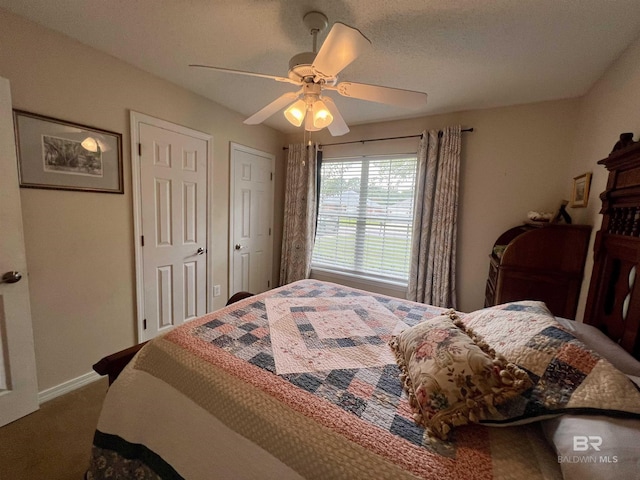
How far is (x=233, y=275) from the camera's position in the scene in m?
3.16

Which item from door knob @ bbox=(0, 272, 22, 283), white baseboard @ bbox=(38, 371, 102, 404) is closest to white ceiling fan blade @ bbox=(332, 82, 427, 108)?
door knob @ bbox=(0, 272, 22, 283)

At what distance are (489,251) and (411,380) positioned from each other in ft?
7.09

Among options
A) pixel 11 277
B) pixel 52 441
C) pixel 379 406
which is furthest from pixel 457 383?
pixel 11 277

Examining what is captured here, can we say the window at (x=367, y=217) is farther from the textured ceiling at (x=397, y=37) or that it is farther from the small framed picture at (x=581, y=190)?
the small framed picture at (x=581, y=190)

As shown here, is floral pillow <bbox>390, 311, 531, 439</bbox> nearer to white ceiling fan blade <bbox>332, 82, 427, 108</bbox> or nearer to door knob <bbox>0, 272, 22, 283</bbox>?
white ceiling fan blade <bbox>332, 82, 427, 108</bbox>

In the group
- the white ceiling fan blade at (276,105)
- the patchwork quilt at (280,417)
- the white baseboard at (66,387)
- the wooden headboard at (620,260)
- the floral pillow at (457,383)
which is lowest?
the white baseboard at (66,387)

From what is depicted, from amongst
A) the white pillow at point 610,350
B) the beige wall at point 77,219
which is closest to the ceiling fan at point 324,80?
the beige wall at point 77,219

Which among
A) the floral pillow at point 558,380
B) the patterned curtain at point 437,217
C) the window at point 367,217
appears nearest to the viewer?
the floral pillow at point 558,380

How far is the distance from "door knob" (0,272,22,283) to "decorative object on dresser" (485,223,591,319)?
130 inches

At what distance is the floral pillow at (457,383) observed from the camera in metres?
0.77

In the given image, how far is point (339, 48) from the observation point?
3.52ft

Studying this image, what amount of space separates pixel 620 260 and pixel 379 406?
1.35 meters

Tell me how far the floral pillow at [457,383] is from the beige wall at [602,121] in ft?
5.18

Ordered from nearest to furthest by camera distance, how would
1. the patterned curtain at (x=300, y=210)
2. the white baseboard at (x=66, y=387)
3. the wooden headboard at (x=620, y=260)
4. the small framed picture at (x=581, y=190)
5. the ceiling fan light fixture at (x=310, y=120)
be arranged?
the wooden headboard at (x=620, y=260) < the ceiling fan light fixture at (x=310, y=120) < the white baseboard at (x=66, y=387) < the small framed picture at (x=581, y=190) < the patterned curtain at (x=300, y=210)
